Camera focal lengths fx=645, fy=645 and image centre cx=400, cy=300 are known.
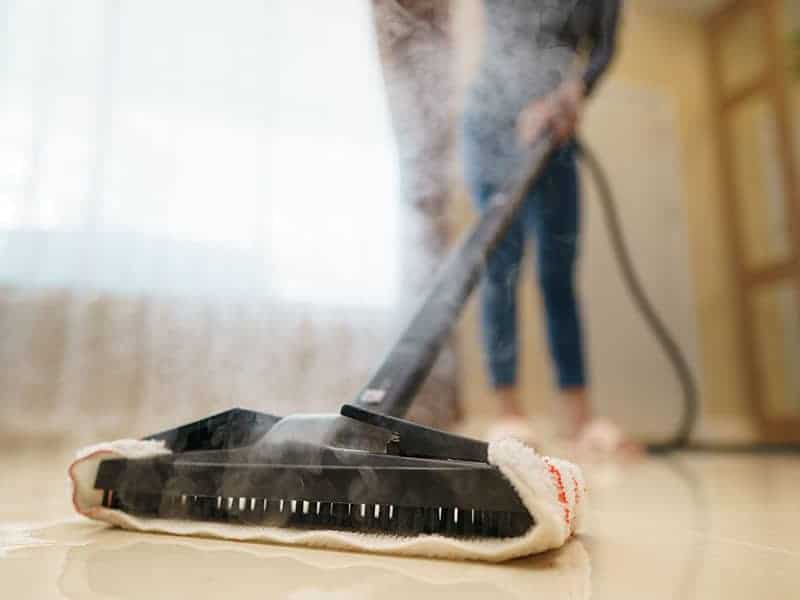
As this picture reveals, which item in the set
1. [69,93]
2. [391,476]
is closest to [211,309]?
[69,93]

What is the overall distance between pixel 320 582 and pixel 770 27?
2742 millimetres

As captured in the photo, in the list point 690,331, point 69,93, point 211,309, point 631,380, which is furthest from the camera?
point 690,331

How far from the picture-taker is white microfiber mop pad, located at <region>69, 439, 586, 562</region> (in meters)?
0.41

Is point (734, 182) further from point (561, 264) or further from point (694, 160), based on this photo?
point (561, 264)

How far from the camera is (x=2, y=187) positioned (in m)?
0.97

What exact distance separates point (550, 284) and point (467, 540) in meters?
1.26

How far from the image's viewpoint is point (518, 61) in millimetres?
1506

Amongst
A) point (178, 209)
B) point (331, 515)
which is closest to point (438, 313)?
point (331, 515)

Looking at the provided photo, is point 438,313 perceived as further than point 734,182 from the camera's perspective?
No

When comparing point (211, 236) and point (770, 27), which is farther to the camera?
point (770, 27)

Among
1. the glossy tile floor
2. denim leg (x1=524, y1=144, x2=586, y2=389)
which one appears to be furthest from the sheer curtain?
the glossy tile floor

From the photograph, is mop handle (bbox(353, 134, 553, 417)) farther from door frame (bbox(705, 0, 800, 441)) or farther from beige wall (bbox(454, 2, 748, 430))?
door frame (bbox(705, 0, 800, 441))

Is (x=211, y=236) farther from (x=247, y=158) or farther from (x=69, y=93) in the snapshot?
(x=69, y=93)

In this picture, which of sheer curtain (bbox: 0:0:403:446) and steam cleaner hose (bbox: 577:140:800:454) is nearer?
sheer curtain (bbox: 0:0:403:446)
